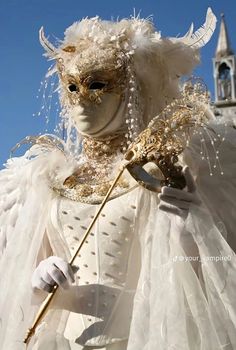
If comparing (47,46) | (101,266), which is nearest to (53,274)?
(101,266)

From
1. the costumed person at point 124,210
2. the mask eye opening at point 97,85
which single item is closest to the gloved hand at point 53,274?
the costumed person at point 124,210

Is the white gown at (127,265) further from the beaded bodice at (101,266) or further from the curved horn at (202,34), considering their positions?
the curved horn at (202,34)

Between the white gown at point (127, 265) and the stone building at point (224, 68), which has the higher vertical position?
the stone building at point (224, 68)

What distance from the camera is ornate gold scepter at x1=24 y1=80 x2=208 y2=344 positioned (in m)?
1.82

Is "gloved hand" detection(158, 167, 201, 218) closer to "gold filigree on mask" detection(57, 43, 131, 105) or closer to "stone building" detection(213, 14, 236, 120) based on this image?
"gold filigree on mask" detection(57, 43, 131, 105)

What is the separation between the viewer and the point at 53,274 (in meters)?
1.85

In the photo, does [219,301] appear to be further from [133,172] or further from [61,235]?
[61,235]

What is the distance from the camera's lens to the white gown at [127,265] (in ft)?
5.51

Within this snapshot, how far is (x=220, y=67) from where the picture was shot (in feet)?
62.2

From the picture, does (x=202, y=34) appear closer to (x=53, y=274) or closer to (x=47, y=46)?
(x=47, y=46)

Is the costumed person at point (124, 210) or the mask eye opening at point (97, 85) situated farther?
the mask eye opening at point (97, 85)

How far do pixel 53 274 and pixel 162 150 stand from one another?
514 millimetres

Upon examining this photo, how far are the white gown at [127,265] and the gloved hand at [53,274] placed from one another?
10 cm

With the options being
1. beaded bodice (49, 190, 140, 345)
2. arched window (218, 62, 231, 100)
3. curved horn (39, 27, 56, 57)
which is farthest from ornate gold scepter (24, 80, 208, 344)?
arched window (218, 62, 231, 100)
